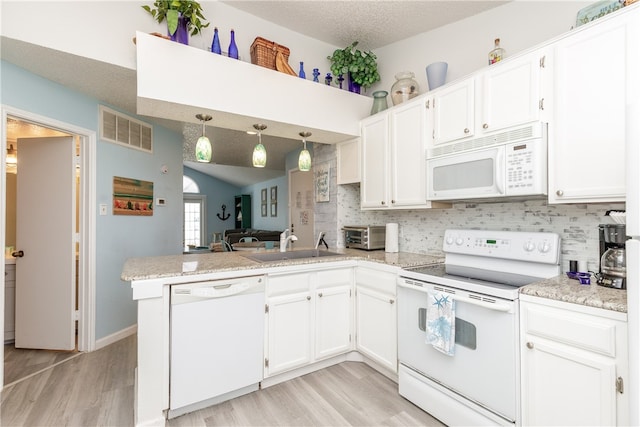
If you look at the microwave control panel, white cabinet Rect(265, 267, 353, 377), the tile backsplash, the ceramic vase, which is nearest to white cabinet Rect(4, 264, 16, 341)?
white cabinet Rect(265, 267, 353, 377)

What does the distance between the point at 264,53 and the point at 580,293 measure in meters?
2.56

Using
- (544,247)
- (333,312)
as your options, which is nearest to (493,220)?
(544,247)

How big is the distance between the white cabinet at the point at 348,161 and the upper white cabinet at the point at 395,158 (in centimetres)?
10

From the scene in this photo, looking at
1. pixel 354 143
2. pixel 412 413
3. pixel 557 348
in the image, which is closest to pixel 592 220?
pixel 557 348

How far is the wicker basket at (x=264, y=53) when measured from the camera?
243 cm

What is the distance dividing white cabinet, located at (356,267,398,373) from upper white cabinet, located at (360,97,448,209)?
65cm

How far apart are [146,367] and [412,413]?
1.65 meters

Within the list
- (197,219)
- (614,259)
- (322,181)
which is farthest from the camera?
(197,219)

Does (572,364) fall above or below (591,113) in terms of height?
below

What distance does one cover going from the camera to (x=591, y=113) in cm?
153

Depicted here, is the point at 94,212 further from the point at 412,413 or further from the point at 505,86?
the point at 505,86

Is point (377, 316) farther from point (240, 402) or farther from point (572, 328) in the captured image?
point (572, 328)

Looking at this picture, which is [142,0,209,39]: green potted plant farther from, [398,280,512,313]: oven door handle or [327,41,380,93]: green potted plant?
[398,280,512,313]: oven door handle

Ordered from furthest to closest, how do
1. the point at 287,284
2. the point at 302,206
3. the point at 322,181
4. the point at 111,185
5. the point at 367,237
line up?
the point at 302,206
the point at 322,181
the point at 111,185
the point at 367,237
the point at 287,284
